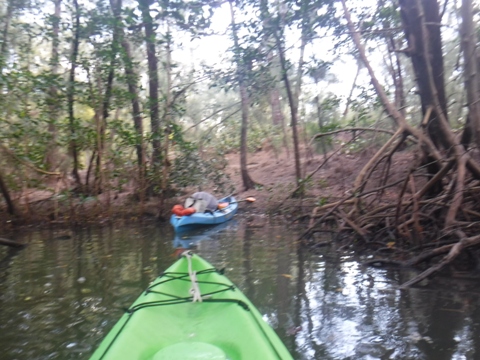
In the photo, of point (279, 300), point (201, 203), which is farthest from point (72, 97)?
point (279, 300)

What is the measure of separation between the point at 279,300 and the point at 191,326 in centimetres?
186

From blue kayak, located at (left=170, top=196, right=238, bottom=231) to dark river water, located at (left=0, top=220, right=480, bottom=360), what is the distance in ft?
6.76

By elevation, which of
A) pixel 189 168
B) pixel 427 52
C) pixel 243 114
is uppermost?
pixel 243 114

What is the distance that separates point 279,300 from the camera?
213 inches

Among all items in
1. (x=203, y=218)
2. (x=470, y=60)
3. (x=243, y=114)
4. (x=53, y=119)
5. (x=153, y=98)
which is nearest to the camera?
(x=470, y=60)

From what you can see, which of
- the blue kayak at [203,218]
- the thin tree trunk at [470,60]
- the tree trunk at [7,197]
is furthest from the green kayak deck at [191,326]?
the tree trunk at [7,197]

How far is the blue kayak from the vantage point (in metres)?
11.2

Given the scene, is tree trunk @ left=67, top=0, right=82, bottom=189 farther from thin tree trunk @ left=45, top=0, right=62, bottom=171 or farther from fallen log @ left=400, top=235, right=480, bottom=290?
fallen log @ left=400, top=235, right=480, bottom=290

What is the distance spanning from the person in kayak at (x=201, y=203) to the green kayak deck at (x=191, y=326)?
7495 mm

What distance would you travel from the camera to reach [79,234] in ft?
36.1

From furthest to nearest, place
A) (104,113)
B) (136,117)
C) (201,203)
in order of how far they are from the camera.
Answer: (136,117)
(104,113)
(201,203)

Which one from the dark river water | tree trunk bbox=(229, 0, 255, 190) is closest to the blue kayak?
the dark river water

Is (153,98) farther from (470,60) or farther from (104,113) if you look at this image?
(470,60)

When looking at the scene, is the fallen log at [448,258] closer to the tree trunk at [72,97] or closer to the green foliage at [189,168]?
the green foliage at [189,168]
